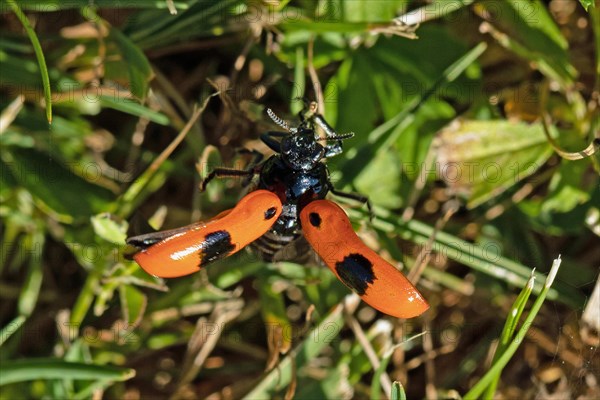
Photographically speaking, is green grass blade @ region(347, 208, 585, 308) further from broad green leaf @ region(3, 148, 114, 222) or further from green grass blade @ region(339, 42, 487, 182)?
broad green leaf @ region(3, 148, 114, 222)

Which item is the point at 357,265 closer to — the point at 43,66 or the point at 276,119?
Result: the point at 276,119

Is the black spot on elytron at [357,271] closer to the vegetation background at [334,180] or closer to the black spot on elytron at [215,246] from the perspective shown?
the black spot on elytron at [215,246]

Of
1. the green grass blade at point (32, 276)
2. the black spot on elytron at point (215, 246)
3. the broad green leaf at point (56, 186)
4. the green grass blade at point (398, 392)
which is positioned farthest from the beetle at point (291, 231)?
the green grass blade at point (32, 276)

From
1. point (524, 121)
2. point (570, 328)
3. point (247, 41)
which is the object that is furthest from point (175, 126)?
point (570, 328)

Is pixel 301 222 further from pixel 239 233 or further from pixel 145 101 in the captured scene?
pixel 145 101

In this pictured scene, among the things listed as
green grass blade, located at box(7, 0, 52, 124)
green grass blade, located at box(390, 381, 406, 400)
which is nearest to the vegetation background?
green grass blade, located at box(7, 0, 52, 124)
